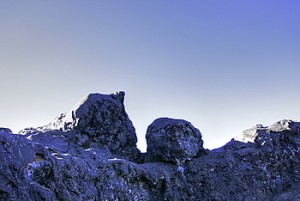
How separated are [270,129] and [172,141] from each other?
22.4 feet

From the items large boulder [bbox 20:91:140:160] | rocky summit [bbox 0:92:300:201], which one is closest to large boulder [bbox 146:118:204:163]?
rocky summit [bbox 0:92:300:201]

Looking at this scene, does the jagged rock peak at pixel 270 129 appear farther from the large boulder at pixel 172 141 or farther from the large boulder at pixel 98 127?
the large boulder at pixel 98 127

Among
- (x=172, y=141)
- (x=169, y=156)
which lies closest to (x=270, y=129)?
(x=172, y=141)

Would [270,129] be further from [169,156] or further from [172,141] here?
[169,156]

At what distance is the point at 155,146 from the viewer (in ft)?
71.9

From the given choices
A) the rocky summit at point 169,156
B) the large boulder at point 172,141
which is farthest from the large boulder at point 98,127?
the large boulder at point 172,141

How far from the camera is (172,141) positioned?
21.5 meters

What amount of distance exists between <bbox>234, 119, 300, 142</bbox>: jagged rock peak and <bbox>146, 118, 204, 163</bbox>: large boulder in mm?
3687

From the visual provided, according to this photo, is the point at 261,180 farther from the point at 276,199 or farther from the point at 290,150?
the point at 290,150

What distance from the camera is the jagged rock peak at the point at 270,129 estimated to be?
76.9 ft

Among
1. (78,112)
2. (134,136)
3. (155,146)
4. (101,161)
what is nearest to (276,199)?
(155,146)

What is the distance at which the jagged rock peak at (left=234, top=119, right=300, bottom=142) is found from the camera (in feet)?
76.9

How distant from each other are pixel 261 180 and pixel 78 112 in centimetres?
1126

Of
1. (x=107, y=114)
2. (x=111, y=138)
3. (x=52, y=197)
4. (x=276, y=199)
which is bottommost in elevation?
(x=276, y=199)
